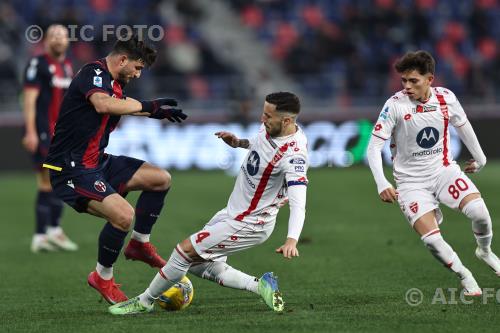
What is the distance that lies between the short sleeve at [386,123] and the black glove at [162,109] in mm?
1572

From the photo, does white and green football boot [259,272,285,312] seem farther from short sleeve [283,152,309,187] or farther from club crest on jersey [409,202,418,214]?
club crest on jersey [409,202,418,214]

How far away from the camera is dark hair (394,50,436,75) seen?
26.2ft

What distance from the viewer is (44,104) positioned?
1192 centimetres

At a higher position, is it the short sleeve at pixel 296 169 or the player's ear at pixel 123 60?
the player's ear at pixel 123 60

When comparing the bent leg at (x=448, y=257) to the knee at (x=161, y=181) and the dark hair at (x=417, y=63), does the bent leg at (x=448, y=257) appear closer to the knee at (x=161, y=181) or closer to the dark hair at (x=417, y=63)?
the dark hair at (x=417, y=63)

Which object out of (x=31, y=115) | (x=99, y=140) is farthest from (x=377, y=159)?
(x=31, y=115)

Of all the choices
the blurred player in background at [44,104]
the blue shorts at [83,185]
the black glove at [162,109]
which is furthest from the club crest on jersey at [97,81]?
the blurred player in background at [44,104]

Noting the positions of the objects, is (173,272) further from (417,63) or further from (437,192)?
(417,63)

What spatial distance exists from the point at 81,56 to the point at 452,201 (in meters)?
15.7

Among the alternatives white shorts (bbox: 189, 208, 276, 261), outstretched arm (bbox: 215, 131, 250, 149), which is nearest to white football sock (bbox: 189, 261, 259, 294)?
white shorts (bbox: 189, 208, 276, 261)

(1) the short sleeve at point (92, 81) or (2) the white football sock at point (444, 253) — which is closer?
(1) the short sleeve at point (92, 81)

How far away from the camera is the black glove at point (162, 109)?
7665 mm

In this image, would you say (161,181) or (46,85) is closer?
(161,181)
